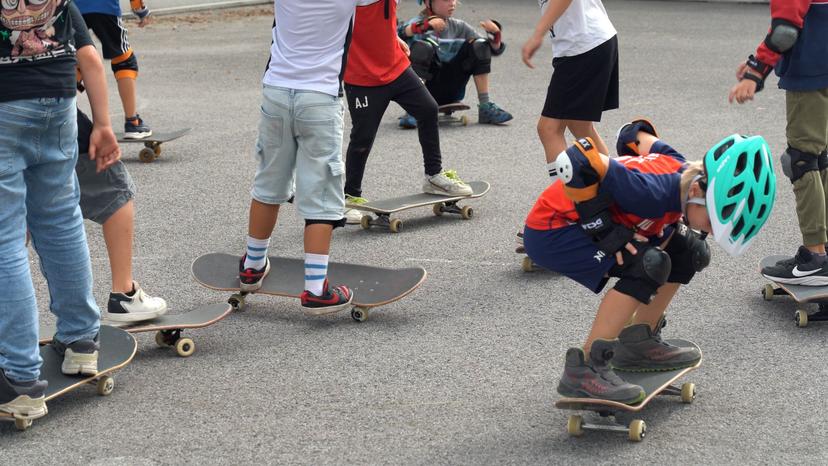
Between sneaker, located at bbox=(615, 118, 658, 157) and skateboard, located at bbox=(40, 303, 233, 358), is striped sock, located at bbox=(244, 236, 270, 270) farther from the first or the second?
sneaker, located at bbox=(615, 118, 658, 157)

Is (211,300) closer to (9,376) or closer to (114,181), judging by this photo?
(114,181)

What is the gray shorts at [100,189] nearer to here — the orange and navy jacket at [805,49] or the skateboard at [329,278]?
the skateboard at [329,278]

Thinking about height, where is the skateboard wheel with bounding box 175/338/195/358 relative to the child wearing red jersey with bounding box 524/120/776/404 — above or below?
below

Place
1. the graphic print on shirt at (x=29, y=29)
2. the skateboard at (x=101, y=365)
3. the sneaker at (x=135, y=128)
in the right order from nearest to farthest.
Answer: the graphic print on shirt at (x=29, y=29) < the skateboard at (x=101, y=365) < the sneaker at (x=135, y=128)

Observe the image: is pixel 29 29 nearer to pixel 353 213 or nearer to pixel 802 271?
pixel 353 213

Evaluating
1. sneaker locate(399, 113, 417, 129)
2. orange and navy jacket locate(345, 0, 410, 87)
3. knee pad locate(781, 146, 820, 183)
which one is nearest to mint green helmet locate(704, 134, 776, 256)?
knee pad locate(781, 146, 820, 183)

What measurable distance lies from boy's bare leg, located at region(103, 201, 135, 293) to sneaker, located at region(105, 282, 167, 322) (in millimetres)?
39

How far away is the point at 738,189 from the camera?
372cm

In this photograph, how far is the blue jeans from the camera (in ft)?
12.5

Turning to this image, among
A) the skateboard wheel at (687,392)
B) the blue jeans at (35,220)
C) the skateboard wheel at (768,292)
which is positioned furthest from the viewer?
the skateboard wheel at (768,292)

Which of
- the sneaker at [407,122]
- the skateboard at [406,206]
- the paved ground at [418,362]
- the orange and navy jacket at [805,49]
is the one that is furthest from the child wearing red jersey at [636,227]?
the sneaker at [407,122]

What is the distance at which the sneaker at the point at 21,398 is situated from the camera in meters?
3.90

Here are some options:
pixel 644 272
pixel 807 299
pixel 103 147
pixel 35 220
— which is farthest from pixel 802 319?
pixel 35 220

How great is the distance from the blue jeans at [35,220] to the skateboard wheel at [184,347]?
0.62 metres
